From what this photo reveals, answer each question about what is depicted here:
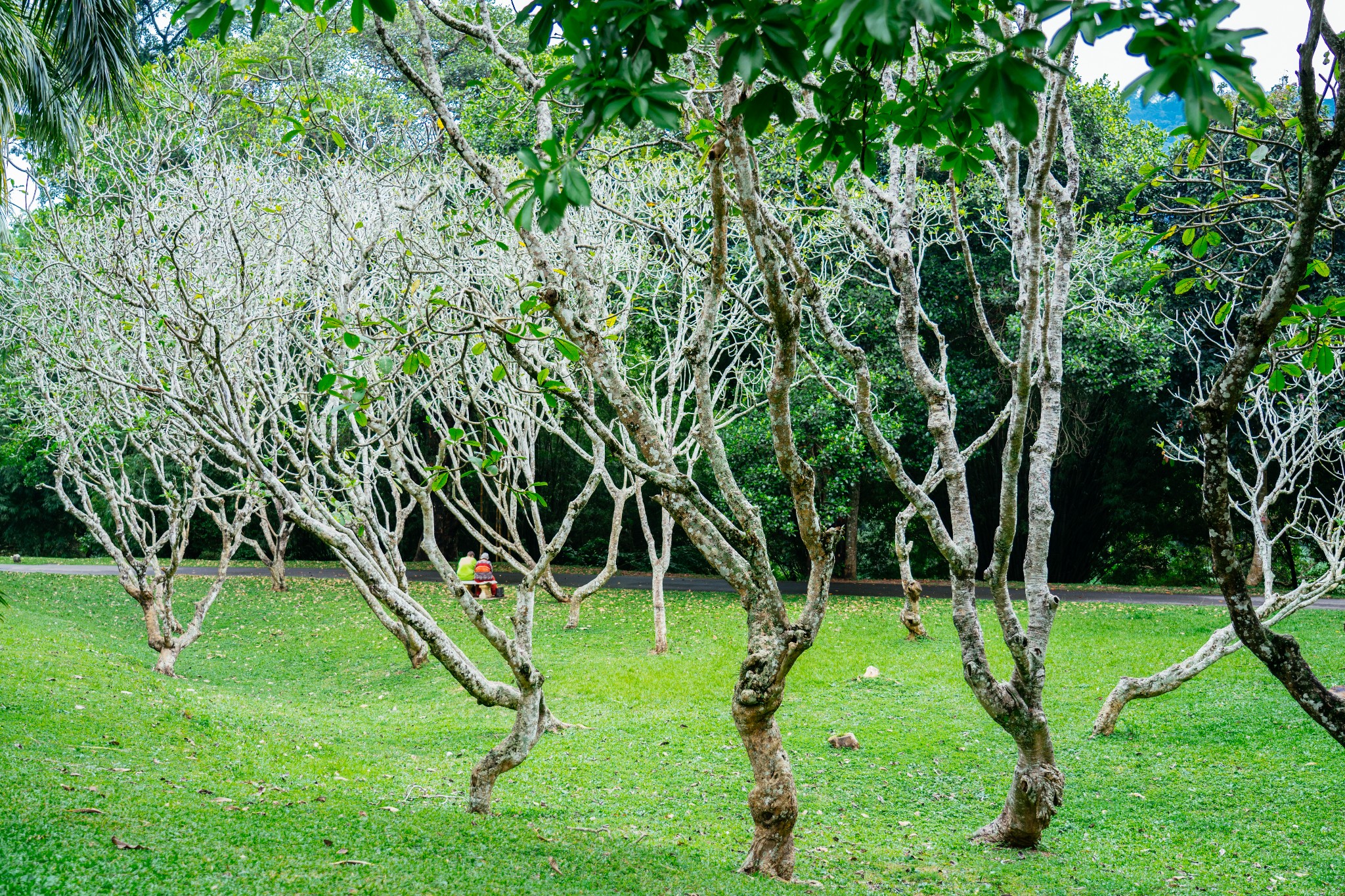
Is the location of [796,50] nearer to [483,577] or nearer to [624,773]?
[624,773]

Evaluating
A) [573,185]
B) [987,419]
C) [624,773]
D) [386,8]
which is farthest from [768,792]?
[987,419]

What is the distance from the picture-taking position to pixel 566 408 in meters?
17.3

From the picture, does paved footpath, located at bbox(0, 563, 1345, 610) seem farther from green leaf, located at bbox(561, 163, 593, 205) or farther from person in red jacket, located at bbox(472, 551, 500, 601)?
green leaf, located at bbox(561, 163, 593, 205)

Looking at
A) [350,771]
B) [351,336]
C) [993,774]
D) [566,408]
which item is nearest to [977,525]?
[566,408]

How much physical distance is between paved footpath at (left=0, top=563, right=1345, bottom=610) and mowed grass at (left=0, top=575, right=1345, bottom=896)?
3.23 metres

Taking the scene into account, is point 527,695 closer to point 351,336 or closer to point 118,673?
point 351,336

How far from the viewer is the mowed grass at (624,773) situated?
14.6 feet

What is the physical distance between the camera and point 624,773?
7.71 m

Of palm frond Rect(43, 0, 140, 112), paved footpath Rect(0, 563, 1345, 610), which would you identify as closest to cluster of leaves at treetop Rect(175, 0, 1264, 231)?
palm frond Rect(43, 0, 140, 112)

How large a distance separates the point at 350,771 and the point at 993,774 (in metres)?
5.28

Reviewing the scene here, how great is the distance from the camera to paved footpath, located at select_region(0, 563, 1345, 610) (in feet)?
55.8

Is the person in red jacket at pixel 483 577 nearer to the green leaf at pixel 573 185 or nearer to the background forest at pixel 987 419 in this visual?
the background forest at pixel 987 419

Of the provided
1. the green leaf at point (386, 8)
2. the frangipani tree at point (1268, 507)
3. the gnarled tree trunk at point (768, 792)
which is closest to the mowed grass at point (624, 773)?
the gnarled tree trunk at point (768, 792)

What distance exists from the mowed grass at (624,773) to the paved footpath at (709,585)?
127 inches
